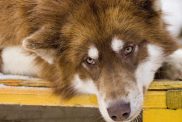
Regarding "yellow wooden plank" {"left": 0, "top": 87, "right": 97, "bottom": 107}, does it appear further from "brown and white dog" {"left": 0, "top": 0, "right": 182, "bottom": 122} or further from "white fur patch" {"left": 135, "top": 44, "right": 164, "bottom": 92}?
"white fur patch" {"left": 135, "top": 44, "right": 164, "bottom": 92}

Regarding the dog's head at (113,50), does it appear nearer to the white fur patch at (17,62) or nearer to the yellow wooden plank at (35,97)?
the yellow wooden plank at (35,97)

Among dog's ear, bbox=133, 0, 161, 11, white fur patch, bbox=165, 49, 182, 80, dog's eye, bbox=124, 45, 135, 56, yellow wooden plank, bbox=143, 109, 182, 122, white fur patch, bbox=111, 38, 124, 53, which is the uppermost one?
dog's ear, bbox=133, 0, 161, 11

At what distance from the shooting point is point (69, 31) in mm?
2898

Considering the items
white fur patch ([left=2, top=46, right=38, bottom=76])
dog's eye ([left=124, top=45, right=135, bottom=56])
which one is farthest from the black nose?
white fur patch ([left=2, top=46, right=38, bottom=76])

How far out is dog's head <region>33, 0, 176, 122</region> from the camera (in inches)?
106

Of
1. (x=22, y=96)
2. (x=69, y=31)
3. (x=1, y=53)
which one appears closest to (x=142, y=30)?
(x=69, y=31)

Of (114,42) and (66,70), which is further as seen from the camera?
(66,70)

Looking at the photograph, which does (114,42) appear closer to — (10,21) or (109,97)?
(109,97)

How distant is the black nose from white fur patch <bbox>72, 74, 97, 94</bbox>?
309mm

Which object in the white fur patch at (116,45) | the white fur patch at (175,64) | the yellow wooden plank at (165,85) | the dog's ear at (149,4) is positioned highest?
the dog's ear at (149,4)

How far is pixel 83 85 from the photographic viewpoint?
301 cm

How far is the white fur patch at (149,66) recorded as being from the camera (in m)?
2.88

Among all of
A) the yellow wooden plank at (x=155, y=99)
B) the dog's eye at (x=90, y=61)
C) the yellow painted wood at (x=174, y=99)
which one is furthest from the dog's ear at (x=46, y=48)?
the yellow painted wood at (x=174, y=99)

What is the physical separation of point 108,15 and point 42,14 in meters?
0.47
